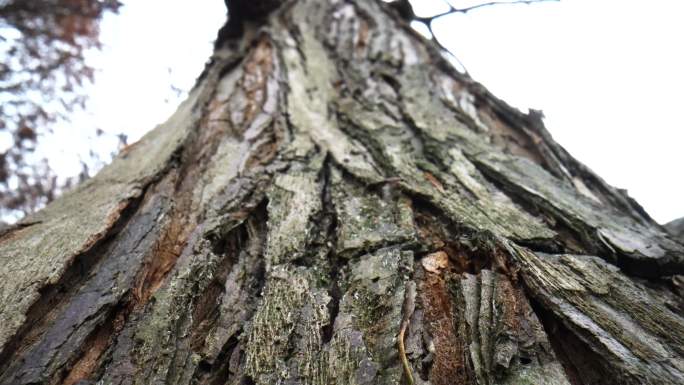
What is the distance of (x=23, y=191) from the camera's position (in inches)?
159

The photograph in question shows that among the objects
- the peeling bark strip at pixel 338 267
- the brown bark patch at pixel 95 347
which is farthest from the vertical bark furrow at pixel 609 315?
the brown bark patch at pixel 95 347

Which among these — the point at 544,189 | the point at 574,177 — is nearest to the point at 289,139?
the point at 544,189

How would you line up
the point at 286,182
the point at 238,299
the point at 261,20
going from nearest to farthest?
the point at 238,299 → the point at 286,182 → the point at 261,20

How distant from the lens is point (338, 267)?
3.62 feet

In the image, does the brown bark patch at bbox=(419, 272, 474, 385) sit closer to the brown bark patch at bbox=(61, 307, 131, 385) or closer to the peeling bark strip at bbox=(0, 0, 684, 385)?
the peeling bark strip at bbox=(0, 0, 684, 385)

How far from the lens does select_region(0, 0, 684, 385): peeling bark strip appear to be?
2.81 ft

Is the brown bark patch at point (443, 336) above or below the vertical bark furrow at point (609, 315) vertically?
below

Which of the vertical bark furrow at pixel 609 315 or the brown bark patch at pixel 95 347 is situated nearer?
the vertical bark furrow at pixel 609 315

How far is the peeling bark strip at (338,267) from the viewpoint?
0.86 meters

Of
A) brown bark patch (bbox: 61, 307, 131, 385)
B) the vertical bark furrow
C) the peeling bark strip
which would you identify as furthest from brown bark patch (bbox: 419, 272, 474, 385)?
brown bark patch (bbox: 61, 307, 131, 385)

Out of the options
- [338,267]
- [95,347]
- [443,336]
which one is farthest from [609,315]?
[95,347]

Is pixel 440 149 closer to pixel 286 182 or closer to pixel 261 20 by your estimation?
pixel 286 182

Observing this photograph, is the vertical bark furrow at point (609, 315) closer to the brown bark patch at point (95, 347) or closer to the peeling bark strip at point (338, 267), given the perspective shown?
the peeling bark strip at point (338, 267)

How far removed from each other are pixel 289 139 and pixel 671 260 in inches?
54.6
